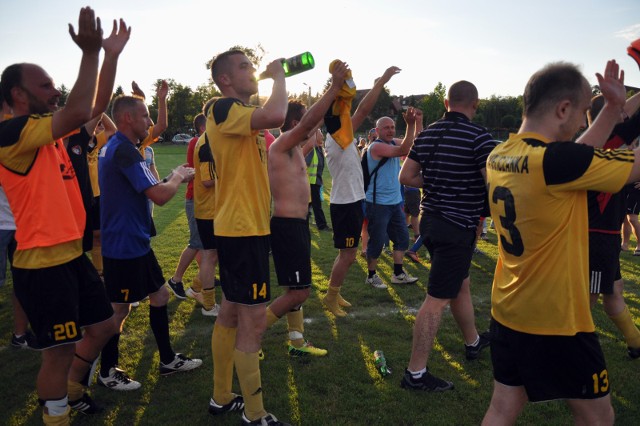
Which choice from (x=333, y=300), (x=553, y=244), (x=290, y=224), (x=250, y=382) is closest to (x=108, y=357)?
(x=250, y=382)

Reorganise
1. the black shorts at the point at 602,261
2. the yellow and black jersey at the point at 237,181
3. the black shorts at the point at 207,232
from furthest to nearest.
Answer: the black shorts at the point at 207,232
the black shorts at the point at 602,261
the yellow and black jersey at the point at 237,181

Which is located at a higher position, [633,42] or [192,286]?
[633,42]

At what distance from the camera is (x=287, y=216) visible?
4031 millimetres

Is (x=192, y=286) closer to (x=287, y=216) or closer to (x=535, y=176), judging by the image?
(x=287, y=216)

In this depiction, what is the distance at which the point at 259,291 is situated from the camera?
3.12 m

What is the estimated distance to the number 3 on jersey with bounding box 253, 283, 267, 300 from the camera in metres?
3.11

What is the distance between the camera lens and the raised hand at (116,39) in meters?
2.40

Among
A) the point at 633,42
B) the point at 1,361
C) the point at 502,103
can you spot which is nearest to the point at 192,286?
the point at 1,361

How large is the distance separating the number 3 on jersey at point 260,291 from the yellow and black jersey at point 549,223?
1.58 m

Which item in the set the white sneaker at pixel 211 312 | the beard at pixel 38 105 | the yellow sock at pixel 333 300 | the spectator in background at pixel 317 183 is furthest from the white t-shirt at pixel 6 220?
the spectator in background at pixel 317 183

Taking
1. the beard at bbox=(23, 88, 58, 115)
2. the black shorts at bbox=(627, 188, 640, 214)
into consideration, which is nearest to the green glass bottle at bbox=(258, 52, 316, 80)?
the beard at bbox=(23, 88, 58, 115)

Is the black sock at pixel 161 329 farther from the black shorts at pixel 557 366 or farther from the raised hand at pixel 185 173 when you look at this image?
the black shorts at pixel 557 366

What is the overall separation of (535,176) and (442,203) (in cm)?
179

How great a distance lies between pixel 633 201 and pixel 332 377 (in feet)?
21.9
